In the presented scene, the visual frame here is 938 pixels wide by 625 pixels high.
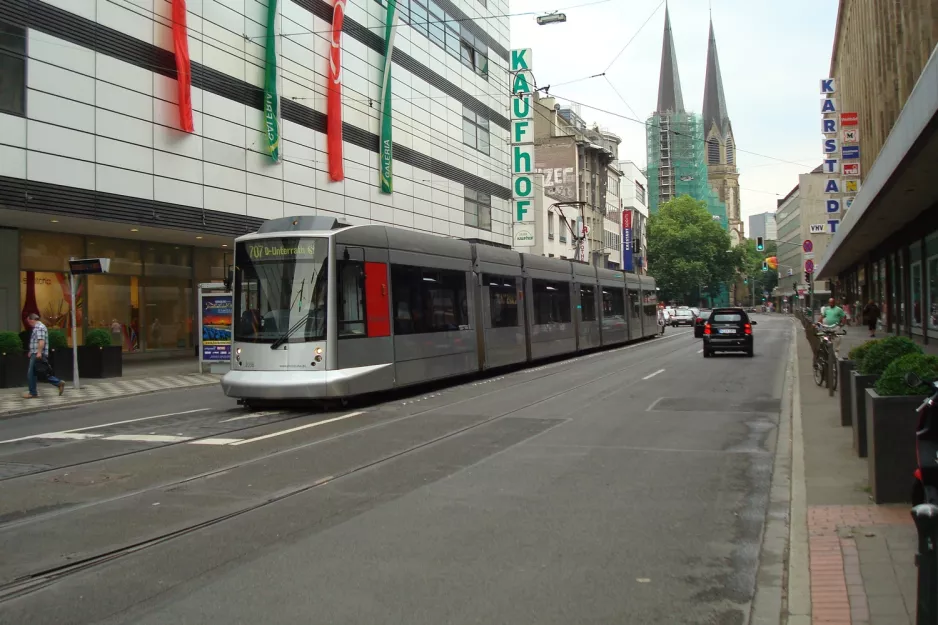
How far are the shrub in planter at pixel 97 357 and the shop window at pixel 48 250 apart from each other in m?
3.79

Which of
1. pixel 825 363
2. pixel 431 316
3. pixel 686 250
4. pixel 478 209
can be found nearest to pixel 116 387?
pixel 431 316

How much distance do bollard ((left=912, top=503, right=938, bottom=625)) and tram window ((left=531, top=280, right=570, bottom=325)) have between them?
20184 mm

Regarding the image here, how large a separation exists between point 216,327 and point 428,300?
866 cm

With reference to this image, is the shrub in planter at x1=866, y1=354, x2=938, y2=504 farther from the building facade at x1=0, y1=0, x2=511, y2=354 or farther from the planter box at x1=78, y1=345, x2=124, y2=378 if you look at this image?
the planter box at x1=78, y1=345, x2=124, y2=378

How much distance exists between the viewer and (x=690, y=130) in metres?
119

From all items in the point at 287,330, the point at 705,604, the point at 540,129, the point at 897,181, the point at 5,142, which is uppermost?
the point at 540,129

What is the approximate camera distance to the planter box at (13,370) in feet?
62.6

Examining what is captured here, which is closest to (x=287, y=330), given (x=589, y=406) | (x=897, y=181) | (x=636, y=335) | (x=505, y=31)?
(x=589, y=406)

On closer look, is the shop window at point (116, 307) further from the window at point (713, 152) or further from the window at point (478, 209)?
the window at point (713, 152)

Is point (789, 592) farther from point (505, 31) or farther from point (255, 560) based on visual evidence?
point (505, 31)

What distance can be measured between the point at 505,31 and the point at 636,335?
72.8 ft

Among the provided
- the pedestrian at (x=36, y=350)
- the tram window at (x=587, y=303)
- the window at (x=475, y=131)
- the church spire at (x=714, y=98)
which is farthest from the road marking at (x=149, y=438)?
the church spire at (x=714, y=98)

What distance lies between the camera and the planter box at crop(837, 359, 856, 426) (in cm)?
1084

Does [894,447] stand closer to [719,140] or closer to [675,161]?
[675,161]
